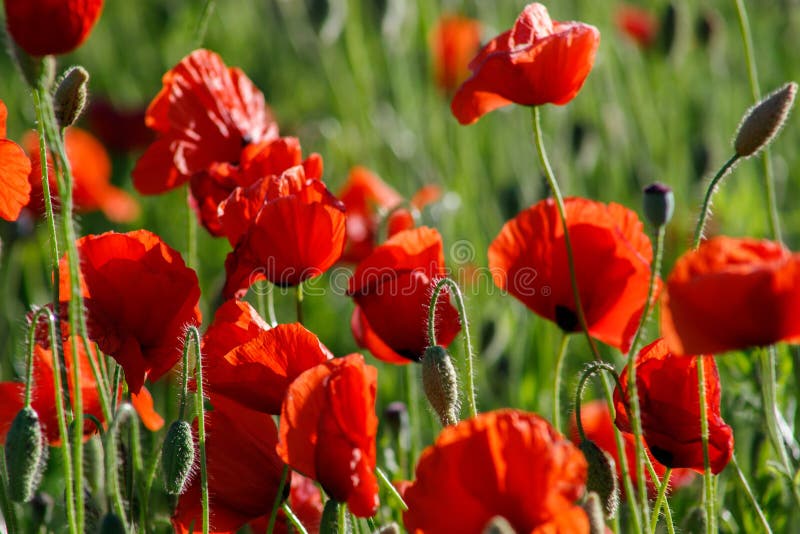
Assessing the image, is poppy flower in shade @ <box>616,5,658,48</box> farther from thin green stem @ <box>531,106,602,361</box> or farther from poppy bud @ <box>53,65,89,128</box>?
poppy bud @ <box>53,65,89,128</box>

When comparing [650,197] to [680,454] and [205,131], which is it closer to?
[680,454]

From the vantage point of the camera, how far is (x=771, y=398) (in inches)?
46.6

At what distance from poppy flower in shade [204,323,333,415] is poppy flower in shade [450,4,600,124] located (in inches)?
13.3

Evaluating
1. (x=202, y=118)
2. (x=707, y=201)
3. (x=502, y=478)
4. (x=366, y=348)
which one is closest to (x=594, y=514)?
(x=502, y=478)

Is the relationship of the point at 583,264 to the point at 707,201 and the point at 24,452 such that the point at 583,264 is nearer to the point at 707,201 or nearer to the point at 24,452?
the point at 707,201

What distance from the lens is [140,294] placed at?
1.11 metres

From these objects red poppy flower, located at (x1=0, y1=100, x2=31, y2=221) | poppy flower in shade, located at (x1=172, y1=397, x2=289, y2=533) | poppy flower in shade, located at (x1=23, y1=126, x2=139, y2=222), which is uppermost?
poppy flower in shade, located at (x1=23, y1=126, x2=139, y2=222)

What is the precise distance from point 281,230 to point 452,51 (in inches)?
87.0

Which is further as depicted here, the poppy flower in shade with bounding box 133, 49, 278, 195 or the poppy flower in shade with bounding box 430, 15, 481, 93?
the poppy flower in shade with bounding box 430, 15, 481, 93

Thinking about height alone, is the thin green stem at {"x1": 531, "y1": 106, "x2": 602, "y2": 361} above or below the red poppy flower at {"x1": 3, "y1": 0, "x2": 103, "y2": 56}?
below

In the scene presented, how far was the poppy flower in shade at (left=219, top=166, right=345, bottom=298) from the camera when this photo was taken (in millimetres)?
1146

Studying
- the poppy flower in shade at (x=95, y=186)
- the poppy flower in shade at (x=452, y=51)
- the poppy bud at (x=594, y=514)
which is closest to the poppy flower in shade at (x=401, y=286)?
the poppy bud at (x=594, y=514)

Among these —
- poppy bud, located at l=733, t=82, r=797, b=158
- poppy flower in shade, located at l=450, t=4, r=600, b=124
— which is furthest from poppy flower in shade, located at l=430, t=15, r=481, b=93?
poppy bud, located at l=733, t=82, r=797, b=158

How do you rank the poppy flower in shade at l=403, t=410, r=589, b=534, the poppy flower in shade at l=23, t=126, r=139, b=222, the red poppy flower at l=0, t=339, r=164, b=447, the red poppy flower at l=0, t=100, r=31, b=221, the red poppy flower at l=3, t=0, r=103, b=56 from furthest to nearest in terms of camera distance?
the poppy flower in shade at l=23, t=126, r=139, b=222
the red poppy flower at l=0, t=339, r=164, b=447
the red poppy flower at l=0, t=100, r=31, b=221
the red poppy flower at l=3, t=0, r=103, b=56
the poppy flower in shade at l=403, t=410, r=589, b=534
